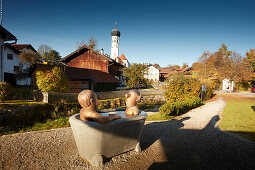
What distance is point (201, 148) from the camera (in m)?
4.48

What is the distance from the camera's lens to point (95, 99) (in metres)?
3.54

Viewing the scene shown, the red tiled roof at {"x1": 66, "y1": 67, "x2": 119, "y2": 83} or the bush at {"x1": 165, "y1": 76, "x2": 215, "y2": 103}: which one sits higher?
the red tiled roof at {"x1": 66, "y1": 67, "x2": 119, "y2": 83}

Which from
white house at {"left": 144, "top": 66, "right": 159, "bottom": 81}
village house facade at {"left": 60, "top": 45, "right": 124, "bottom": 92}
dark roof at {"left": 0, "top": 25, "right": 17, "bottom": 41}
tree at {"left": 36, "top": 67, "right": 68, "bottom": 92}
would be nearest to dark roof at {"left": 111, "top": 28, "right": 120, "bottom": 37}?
white house at {"left": 144, "top": 66, "right": 159, "bottom": 81}

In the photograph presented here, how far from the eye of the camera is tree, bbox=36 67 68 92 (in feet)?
36.3

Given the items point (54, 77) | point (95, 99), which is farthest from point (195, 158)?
point (54, 77)

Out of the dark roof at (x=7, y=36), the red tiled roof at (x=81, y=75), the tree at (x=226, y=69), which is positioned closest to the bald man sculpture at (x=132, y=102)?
the red tiled roof at (x=81, y=75)

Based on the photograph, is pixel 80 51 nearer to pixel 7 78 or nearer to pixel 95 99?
pixel 7 78

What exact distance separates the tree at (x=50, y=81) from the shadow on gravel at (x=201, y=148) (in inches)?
341

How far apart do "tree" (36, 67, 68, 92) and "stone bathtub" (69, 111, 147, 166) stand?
896cm

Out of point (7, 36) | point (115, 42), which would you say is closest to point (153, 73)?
point (115, 42)

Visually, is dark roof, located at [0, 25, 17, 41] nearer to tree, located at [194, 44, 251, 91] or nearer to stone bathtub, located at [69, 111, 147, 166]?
stone bathtub, located at [69, 111, 147, 166]

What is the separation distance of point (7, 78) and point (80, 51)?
12326 mm

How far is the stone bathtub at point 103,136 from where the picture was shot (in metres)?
3.29

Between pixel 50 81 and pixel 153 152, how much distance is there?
10.2m
